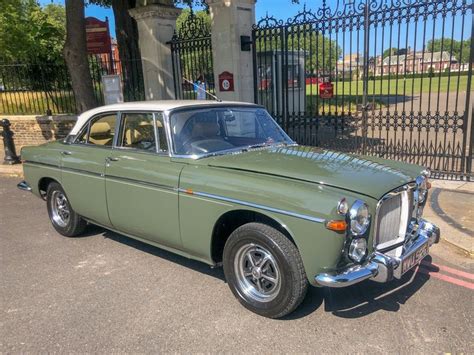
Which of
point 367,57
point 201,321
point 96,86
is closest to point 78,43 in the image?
point 96,86

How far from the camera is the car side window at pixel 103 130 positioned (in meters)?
4.86

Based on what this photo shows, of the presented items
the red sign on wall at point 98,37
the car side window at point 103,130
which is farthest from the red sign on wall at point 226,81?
the car side window at point 103,130

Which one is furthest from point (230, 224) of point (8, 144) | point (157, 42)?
point (8, 144)

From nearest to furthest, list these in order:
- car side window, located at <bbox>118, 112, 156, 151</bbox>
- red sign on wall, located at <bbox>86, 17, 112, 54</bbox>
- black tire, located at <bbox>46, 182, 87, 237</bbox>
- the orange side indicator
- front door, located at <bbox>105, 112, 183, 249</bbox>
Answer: the orange side indicator → front door, located at <bbox>105, 112, 183, 249</bbox> → car side window, located at <bbox>118, 112, 156, 151</bbox> → black tire, located at <bbox>46, 182, 87, 237</bbox> → red sign on wall, located at <bbox>86, 17, 112, 54</bbox>

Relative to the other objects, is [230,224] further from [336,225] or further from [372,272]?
[372,272]

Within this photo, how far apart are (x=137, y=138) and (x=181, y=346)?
87.2 inches

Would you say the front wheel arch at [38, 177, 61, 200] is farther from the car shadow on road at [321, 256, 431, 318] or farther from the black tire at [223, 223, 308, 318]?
the car shadow on road at [321, 256, 431, 318]

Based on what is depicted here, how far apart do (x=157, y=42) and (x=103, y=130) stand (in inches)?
229

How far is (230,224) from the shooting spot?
385cm

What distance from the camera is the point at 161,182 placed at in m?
4.02

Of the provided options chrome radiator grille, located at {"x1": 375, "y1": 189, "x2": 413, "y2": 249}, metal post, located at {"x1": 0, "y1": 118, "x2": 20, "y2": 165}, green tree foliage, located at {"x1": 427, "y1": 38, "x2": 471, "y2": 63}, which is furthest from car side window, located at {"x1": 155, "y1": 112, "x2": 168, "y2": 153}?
metal post, located at {"x1": 0, "y1": 118, "x2": 20, "y2": 165}

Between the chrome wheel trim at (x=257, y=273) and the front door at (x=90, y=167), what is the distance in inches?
72.7

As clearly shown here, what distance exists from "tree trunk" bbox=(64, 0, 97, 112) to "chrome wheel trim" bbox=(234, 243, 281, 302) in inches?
323

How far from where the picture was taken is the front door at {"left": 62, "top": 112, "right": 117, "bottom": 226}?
473cm
